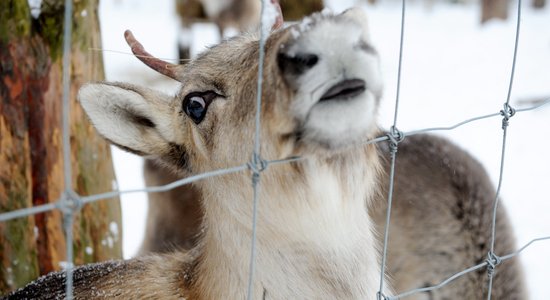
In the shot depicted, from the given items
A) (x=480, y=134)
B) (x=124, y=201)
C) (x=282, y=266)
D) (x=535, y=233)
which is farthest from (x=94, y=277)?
(x=480, y=134)

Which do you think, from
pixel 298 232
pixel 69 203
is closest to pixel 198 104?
pixel 298 232

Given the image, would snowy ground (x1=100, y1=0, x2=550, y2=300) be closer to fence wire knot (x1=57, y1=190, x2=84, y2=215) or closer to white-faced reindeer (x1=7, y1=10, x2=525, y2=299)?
white-faced reindeer (x1=7, y1=10, x2=525, y2=299)

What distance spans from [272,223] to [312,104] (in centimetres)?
60

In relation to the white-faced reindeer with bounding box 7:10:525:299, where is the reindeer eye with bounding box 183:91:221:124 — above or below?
above

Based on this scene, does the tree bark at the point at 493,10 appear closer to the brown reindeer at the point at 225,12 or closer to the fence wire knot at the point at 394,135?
the brown reindeer at the point at 225,12

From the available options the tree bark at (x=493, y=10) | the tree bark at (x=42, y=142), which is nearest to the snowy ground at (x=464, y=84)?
the tree bark at (x=493, y=10)

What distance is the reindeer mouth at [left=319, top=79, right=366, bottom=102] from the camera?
1958mm

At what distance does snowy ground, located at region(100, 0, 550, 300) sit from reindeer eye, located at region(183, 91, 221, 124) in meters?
0.89

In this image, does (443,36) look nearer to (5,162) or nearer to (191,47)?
(191,47)

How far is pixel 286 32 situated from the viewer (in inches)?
80.3

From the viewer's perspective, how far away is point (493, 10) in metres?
14.1

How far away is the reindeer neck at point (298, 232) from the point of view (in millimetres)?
2340

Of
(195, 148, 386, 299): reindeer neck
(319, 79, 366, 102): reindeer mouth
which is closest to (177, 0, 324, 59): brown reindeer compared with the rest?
(195, 148, 386, 299): reindeer neck

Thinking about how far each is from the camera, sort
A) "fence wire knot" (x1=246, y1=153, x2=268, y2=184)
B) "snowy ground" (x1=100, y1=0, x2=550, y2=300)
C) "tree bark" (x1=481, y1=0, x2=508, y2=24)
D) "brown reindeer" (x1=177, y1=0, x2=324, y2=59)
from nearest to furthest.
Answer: "fence wire knot" (x1=246, y1=153, x2=268, y2=184)
"snowy ground" (x1=100, y1=0, x2=550, y2=300)
"brown reindeer" (x1=177, y1=0, x2=324, y2=59)
"tree bark" (x1=481, y1=0, x2=508, y2=24)
